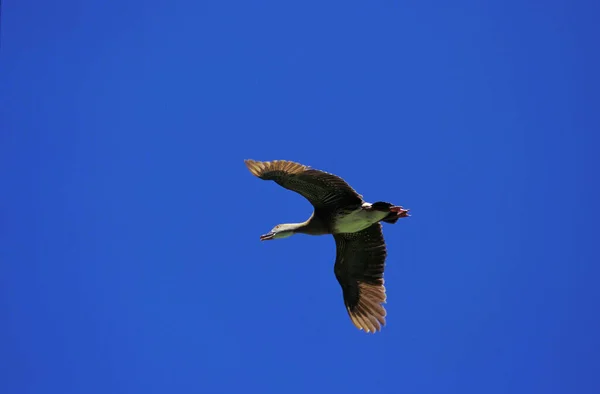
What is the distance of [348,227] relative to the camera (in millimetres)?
15297

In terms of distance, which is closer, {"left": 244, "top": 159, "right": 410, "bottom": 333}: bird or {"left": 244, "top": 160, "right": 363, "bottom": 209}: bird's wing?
{"left": 244, "top": 160, "right": 363, "bottom": 209}: bird's wing

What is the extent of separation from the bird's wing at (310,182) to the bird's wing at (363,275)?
1365 millimetres

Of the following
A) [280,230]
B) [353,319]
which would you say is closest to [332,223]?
[280,230]

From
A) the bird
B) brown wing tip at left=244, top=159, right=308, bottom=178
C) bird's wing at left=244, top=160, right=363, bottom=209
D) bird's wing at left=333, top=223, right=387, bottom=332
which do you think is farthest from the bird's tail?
brown wing tip at left=244, top=159, right=308, bottom=178

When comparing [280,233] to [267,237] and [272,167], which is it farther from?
[272,167]

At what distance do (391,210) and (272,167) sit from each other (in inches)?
100

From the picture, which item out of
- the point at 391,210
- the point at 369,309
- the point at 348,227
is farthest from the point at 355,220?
the point at 369,309

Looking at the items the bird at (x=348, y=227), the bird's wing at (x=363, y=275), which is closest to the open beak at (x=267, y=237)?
the bird at (x=348, y=227)

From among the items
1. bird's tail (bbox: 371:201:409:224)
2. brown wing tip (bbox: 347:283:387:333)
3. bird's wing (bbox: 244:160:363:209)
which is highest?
bird's wing (bbox: 244:160:363:209)

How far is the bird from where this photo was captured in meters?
14.3

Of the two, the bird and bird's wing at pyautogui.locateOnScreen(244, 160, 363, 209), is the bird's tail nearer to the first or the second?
the bird

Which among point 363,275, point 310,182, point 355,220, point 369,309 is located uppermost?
point 310,182

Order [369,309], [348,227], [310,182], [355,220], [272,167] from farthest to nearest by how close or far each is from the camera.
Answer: [369,309] < [348,227] < [355,220] < [310,182] < [272,167]

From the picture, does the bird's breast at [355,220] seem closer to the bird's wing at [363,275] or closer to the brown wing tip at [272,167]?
the bird's wing at [363,275]
